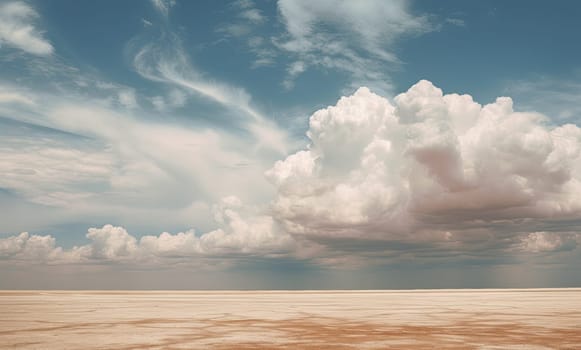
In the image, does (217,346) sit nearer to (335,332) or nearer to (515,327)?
(335,332)

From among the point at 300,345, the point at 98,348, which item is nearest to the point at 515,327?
the point at 300,345

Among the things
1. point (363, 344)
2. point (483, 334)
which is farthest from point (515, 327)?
point (363, 344)

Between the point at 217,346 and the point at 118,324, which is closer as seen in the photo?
the point at 217,346

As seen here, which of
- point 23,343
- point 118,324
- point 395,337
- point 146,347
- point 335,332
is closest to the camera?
point 146,347

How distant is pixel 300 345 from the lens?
15844mm

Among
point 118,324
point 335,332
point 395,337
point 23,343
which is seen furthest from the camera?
point 118,324

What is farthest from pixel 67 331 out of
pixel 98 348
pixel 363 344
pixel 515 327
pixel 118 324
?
pixel 515 327

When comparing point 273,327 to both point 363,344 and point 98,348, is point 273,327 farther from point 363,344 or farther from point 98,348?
point 98,348

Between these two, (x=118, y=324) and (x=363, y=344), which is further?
(x=118, y=324)

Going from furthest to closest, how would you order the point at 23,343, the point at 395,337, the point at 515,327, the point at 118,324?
the point at 118,324 < the point at 515,327 < the point at 395,337 < the point at 23,343

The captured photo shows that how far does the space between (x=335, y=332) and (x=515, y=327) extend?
8513mm

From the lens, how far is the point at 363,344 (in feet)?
52.7

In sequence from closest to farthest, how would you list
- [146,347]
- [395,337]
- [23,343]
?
[146,347], [23,343], [395,337]

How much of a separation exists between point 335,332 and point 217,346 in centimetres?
631
